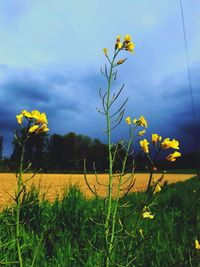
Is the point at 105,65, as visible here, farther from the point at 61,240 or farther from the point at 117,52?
the point at 61,240

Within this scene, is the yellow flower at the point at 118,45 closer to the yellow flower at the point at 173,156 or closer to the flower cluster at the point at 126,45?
the flower cluster at the point at 126,45

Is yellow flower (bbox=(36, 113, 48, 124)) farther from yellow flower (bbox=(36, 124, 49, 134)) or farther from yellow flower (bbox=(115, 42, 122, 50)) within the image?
yellow flower (bbox=(115, 42, 122, 50))

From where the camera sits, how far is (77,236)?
4148 millimetres

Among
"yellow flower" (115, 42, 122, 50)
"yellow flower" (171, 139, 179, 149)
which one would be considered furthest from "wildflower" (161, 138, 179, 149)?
"yellow flower" (115, 42, 122, 50)

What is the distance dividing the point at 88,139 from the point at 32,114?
207 ft

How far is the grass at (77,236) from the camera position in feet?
11.1

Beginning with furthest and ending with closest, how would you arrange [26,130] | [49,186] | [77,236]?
[49,186], [77,236], [26,130]

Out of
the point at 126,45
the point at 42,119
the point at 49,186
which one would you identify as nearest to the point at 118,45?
the point at 126,45

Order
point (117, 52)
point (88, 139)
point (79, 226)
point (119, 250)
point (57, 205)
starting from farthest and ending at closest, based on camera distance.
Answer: point (88, 139), point (57, 205), point (79, 226), point (119, 250), point (117, 52)

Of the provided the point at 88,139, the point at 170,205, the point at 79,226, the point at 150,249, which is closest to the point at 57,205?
the point at 79,226

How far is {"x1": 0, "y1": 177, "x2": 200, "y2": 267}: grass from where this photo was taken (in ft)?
11.1

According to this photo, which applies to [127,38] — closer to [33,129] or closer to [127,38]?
[127,38]

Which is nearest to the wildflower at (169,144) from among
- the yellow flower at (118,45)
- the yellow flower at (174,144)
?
the yellow flower at (174,144)

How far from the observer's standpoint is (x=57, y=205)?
15.4ft
